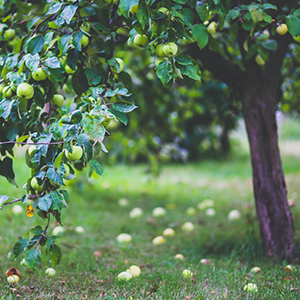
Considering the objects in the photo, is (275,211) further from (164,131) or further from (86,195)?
(86,195)

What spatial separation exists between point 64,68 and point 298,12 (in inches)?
38.9

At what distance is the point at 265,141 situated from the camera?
80.6 inches

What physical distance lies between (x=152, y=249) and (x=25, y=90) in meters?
1.56

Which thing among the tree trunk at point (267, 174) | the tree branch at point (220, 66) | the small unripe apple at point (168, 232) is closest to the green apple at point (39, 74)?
the tree branch at point (220, 66)

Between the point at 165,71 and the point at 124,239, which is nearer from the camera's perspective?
the point at 165,71

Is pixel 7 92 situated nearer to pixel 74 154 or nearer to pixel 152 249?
pixel 74 154

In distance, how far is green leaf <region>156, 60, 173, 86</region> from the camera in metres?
1.19

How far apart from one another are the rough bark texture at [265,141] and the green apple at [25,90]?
3.48 ft

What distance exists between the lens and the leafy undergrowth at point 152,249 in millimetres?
1613

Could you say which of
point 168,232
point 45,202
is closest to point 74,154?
point 45,202

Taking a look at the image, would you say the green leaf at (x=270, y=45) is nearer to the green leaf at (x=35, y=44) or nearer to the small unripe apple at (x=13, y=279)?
the green leaf at (x=35, y=44)

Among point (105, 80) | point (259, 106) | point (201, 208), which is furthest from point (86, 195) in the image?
point (105, 80)

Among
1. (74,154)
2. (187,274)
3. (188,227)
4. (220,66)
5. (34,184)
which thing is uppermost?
(220,66)

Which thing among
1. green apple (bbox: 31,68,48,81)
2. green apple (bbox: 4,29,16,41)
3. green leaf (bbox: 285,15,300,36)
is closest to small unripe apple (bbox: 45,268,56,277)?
green apple (bbox: 31,68,48,81)
